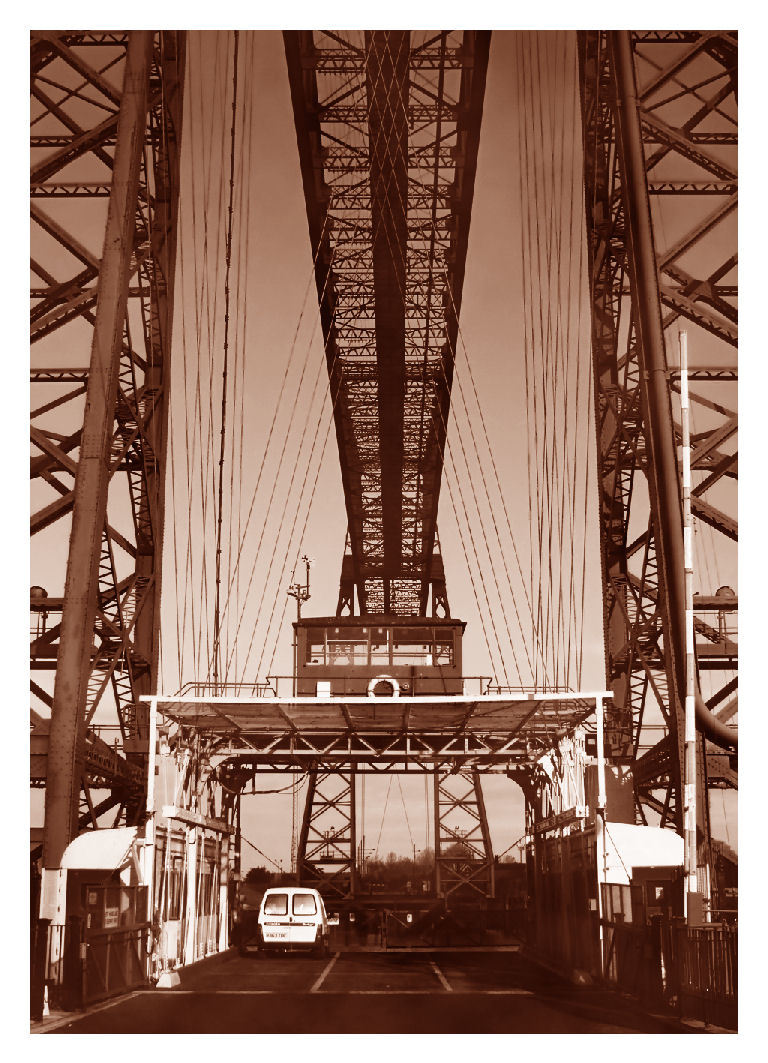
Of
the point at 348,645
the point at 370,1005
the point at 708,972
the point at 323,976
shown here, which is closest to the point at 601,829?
the point at 323,976

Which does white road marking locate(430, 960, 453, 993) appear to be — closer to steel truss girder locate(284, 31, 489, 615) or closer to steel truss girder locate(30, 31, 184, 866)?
steel truss girder locate(30, 31, 184, 866)

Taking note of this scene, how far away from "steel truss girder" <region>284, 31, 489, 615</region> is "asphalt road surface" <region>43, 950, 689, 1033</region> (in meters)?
18.0

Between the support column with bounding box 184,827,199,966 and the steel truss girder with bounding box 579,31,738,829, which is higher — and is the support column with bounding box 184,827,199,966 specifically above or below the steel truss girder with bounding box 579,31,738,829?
below

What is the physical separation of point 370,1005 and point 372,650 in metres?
21.5

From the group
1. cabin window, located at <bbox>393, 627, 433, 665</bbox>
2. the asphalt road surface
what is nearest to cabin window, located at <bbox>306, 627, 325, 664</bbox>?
cabin window, located at <bbox>393, 627, 433, 665</bbox>

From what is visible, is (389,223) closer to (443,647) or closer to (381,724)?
(443,647)

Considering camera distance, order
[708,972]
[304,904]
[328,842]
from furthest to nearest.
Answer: [328,842], [304,904], [708,972]

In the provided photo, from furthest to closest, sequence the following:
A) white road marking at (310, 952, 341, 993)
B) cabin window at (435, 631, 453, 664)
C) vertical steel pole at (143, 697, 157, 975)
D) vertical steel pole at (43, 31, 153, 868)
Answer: cabin window at (435, 631, 453, 664)
vertical steel pole at (143, 697, 157, 975)
vertical steel pole at (43, 31, 153, 868)
white road marking at (310, 952, 341, 993)

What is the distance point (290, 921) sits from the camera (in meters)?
30.7

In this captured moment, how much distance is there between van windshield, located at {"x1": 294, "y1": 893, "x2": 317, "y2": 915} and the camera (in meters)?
31.0

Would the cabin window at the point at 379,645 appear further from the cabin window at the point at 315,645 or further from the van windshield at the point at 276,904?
the van windshield at the point at 276,904

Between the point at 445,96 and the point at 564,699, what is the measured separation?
53.0 feet

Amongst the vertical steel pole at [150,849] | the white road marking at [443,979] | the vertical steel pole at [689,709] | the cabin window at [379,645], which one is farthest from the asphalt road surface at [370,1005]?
the cabin window at [379,645]
